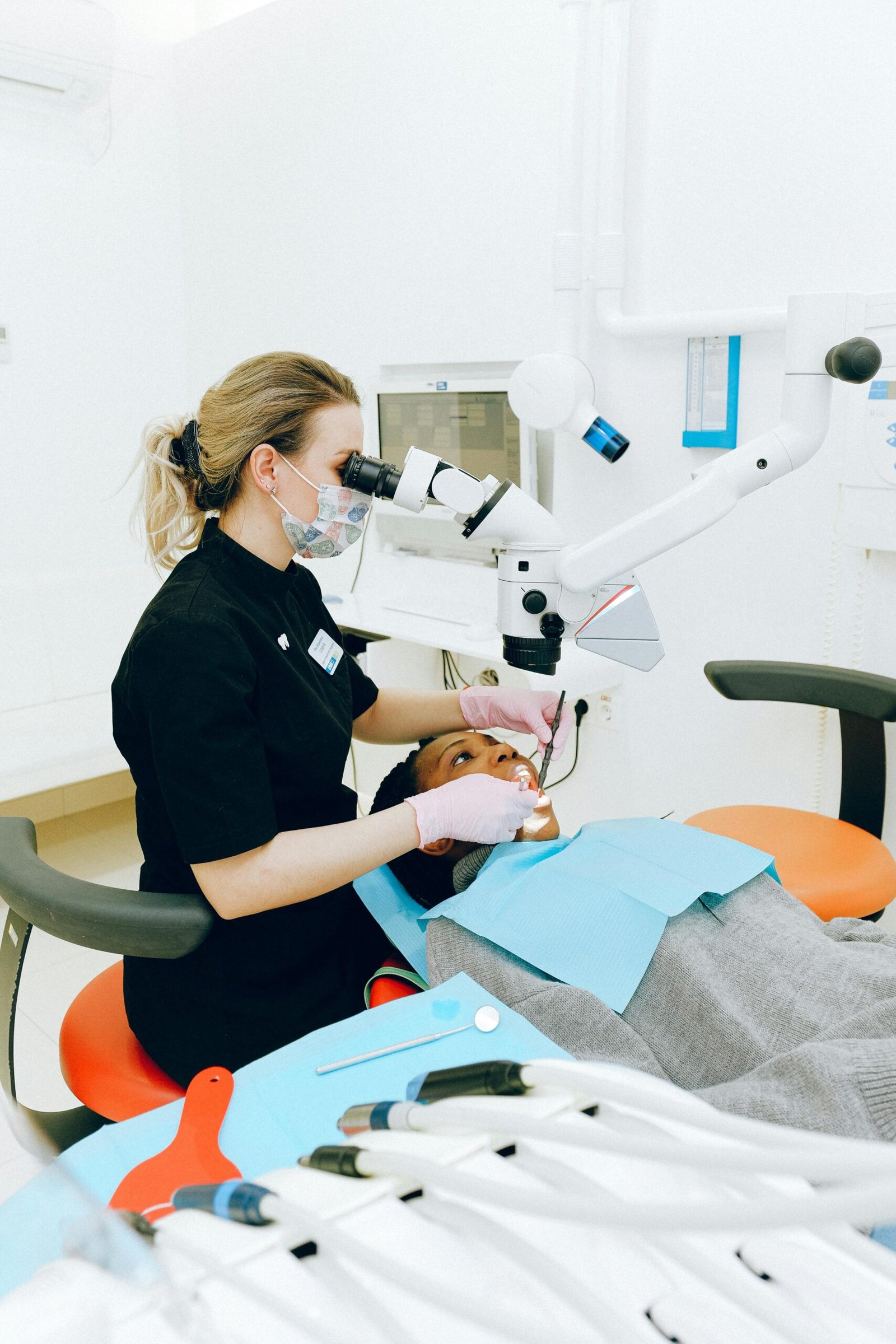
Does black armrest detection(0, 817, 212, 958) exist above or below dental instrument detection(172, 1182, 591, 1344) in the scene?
below

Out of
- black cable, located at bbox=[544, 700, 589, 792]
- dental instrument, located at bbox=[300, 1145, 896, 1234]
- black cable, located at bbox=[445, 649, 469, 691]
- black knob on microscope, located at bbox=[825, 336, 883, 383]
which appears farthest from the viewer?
black cable, located at bbox=[445, 649, 469, 691]

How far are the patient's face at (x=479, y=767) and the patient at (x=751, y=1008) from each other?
0.30 m

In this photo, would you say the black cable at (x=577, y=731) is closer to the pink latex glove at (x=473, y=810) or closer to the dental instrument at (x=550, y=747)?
the dental instrument at (x=550, y=747)

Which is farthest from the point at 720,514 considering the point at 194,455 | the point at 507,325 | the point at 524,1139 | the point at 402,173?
the point at 402,173

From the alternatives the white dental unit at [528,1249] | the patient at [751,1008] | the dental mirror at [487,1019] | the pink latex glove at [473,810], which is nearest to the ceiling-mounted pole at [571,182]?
the pink latex glove at [473,810]

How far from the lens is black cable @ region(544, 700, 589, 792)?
2682mm

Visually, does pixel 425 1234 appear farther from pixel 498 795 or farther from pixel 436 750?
pixel 436 750

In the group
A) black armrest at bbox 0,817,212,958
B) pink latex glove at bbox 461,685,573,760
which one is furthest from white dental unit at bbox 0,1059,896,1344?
pink latex glove at bbox 461,685,573,760

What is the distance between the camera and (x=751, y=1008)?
1.19m

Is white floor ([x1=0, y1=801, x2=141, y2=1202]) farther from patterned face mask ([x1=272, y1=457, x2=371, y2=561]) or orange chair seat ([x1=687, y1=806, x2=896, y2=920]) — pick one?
orange chair seat ([x1=687, y1=806, x2=896, y2=920])

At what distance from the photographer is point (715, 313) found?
2.14 m

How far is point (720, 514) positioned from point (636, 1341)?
103 centimetres

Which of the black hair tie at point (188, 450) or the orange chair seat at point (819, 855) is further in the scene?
the orange chair seat at point (819, 855)

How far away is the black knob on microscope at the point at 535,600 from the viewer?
4.12 ft
